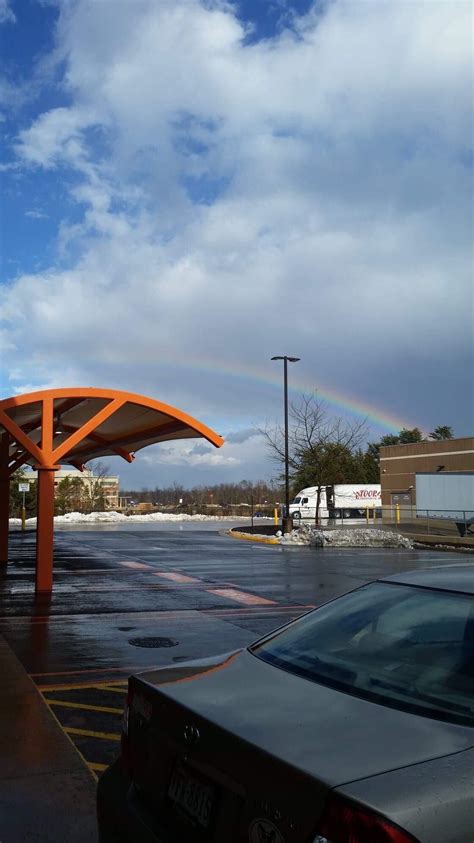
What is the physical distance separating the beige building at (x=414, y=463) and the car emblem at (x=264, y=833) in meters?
50.2

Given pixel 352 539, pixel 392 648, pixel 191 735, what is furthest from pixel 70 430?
pixel 191 735

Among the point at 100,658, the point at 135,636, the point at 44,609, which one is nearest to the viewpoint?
the point at 100,658

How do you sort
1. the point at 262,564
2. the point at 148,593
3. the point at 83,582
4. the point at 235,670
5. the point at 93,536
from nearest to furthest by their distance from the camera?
1. the point at 235,670
2. the point at 148,593
3. the point at 83,582
4. the point at 262,564
5. the point at 93,536

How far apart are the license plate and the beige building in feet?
164

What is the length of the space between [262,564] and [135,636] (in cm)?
1098

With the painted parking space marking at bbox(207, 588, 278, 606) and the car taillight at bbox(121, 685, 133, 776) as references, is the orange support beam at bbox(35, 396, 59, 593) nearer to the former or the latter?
the painted parking space marking at bbox(207, 588, 278, 606)

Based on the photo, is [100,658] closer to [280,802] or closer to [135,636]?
[135,636]

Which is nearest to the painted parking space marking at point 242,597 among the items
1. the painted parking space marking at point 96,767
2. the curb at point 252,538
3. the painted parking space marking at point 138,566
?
the painted parking space marking at point 138,566

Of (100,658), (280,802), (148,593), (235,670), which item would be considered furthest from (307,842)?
(148,593)

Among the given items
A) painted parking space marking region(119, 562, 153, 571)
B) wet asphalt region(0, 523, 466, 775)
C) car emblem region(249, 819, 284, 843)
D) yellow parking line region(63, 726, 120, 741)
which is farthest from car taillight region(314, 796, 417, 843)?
painted parking space marking region(119, 562, 153, 571)

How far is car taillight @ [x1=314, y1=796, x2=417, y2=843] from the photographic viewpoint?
1.88 metres

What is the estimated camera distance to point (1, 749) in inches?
191

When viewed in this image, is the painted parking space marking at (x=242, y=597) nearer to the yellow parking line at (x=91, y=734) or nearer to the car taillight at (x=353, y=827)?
the yellow parking line at (x=91, y=734)

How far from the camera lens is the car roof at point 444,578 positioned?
329 cm
